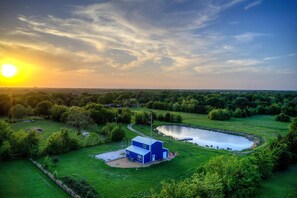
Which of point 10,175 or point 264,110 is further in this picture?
point 264,110

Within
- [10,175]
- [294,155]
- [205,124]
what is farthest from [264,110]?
[10,175]

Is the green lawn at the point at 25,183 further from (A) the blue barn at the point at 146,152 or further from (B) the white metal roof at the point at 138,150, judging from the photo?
(B) the white metal roof at the point at 138,150

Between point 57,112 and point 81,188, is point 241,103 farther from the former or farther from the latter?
point 81,188

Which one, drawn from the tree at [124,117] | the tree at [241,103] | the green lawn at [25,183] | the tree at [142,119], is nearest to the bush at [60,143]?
the green lawn at [25,183]

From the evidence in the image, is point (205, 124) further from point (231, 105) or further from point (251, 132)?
point (231, 105)

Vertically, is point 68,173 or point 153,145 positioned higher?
point 153,145

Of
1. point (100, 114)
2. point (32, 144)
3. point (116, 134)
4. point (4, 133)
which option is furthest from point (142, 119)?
point (4, 133)

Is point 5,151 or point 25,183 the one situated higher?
point 5,151
